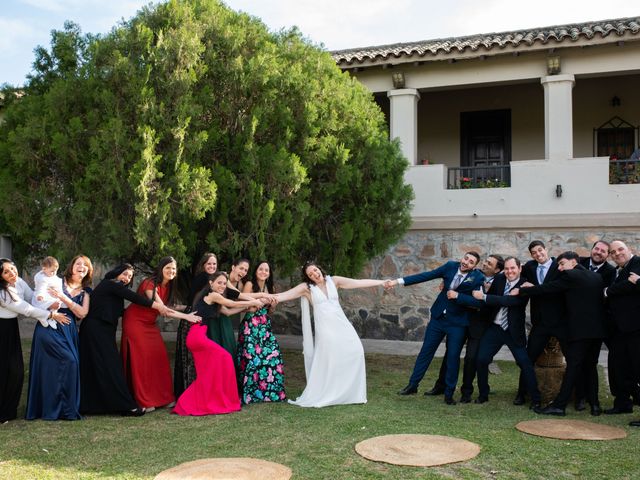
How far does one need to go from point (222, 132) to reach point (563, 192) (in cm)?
647

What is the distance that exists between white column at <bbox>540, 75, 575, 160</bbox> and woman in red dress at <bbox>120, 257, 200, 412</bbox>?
767 centimetres

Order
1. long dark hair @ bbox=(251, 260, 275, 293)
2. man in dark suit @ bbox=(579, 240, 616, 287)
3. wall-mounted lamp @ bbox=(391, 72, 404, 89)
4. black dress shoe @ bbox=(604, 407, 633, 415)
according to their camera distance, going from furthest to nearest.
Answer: wall-mounted lamp @ bbox=(391, 72, 404, 89)
long dark hair @ bbox=(251, 260, 275, 293)
man in dark suit @ bbox=(579, 240, 616, 287)
black dress shoe @ bbox=(604, 407, 633, 415)

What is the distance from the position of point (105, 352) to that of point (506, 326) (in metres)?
4.39

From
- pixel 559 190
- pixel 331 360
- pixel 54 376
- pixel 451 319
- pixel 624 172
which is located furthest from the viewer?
pixel 624 172

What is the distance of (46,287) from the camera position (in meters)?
7.01

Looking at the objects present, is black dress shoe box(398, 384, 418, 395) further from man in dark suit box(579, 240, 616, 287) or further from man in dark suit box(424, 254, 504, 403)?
man in dark suit box(579, 240, 616, 287)

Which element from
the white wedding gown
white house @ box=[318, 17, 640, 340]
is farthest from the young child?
white house @ box=[318, 17, 640, 340]

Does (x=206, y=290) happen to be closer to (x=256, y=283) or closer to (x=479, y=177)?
(x=256, y=283)

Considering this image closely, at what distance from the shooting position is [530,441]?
5879mm

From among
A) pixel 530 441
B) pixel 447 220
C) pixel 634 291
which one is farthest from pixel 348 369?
pixel 447 220

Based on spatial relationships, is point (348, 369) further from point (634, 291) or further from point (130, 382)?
point (634, 291)

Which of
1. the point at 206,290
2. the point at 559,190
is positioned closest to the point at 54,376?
the point at 206,290

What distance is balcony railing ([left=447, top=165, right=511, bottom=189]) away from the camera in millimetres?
12695

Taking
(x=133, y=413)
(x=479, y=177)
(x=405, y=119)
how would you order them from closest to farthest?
(x=133, y=413) → (x=405, y=119) → (x=479, y=177)
